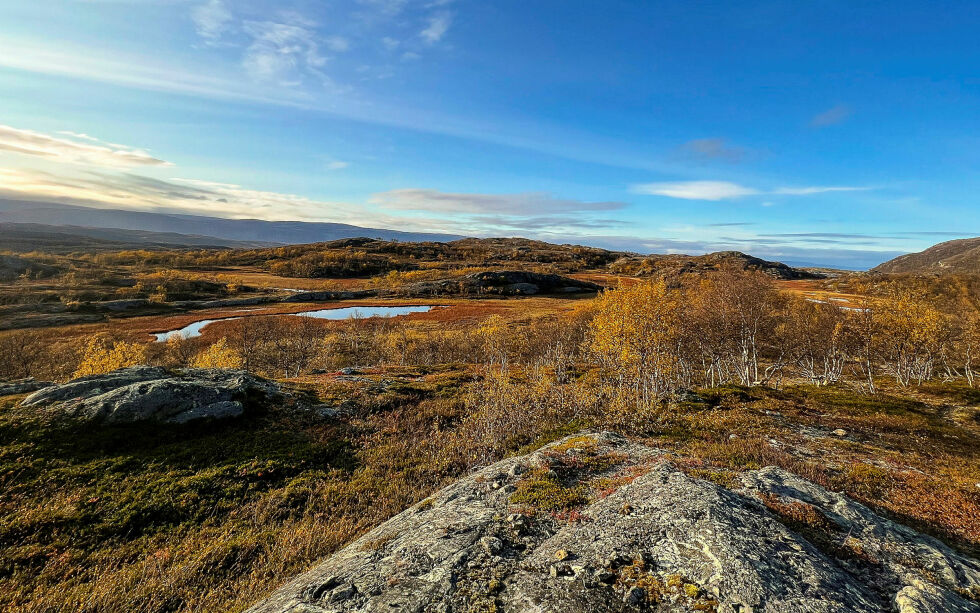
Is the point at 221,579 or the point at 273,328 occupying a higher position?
the point at 221,579

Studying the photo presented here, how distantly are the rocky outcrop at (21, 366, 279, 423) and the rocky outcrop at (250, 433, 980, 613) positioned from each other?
67.9ft

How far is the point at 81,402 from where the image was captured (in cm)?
2375

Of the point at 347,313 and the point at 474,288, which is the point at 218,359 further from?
the point at 474,288

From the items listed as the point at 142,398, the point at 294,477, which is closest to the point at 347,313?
the point at 142,398

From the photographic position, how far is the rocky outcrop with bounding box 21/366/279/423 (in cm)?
2338

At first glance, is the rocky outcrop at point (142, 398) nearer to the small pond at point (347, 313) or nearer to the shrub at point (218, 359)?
the shrub at point (218, 359)

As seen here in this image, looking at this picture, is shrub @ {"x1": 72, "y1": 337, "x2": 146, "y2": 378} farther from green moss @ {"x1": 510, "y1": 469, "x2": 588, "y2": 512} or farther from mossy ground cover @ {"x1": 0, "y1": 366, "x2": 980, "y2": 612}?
green moss @ {"x1": 510, "y1": 469, "x2": 588, "y2": 512}

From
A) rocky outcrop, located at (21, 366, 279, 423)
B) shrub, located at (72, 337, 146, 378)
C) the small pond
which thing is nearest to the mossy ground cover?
rocky outcrop, located at (21, 366, 279, 423)

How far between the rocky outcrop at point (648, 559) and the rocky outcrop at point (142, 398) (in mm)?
20691

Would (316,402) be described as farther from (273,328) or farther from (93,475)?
(273,328)

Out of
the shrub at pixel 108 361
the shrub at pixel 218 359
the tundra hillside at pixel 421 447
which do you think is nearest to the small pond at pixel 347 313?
the tundra hillside at pixel 421 447

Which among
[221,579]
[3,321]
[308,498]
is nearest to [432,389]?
[308,498]

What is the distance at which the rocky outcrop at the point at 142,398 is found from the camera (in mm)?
23375

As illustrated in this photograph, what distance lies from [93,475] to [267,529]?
11.3 meters
